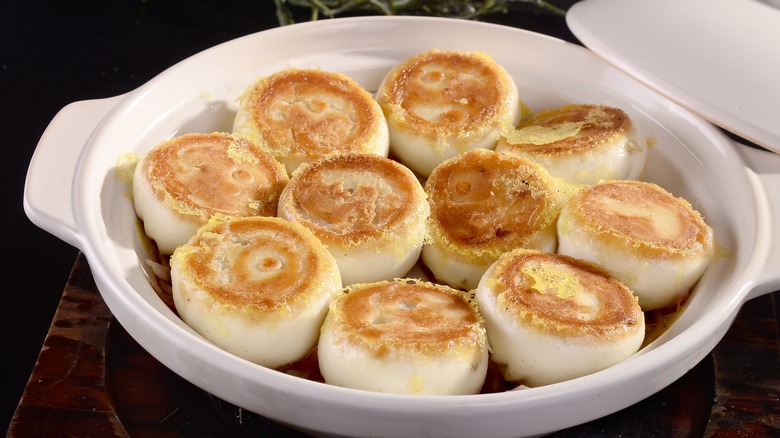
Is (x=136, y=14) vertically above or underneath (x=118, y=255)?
underneath

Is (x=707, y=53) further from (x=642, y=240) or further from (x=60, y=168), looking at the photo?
(x=60, y=168)

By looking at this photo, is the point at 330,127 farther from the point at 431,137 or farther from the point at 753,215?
the point at 753,215

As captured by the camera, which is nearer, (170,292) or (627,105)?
(170,292)

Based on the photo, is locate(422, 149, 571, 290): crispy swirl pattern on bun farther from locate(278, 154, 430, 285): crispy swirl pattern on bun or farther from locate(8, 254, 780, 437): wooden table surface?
locate(8, 254, 780, 437): wooden table surface

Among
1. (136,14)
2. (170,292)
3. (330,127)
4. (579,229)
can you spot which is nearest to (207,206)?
(170,292)

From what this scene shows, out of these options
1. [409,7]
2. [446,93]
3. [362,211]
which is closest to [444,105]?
[446,93]

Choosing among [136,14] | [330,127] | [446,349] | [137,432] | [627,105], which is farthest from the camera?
[136,14]

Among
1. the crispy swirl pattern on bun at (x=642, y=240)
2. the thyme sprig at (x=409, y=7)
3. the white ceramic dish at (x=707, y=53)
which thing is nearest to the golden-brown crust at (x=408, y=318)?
the crispy swirl pattern on bun at (x=642, y=240)
